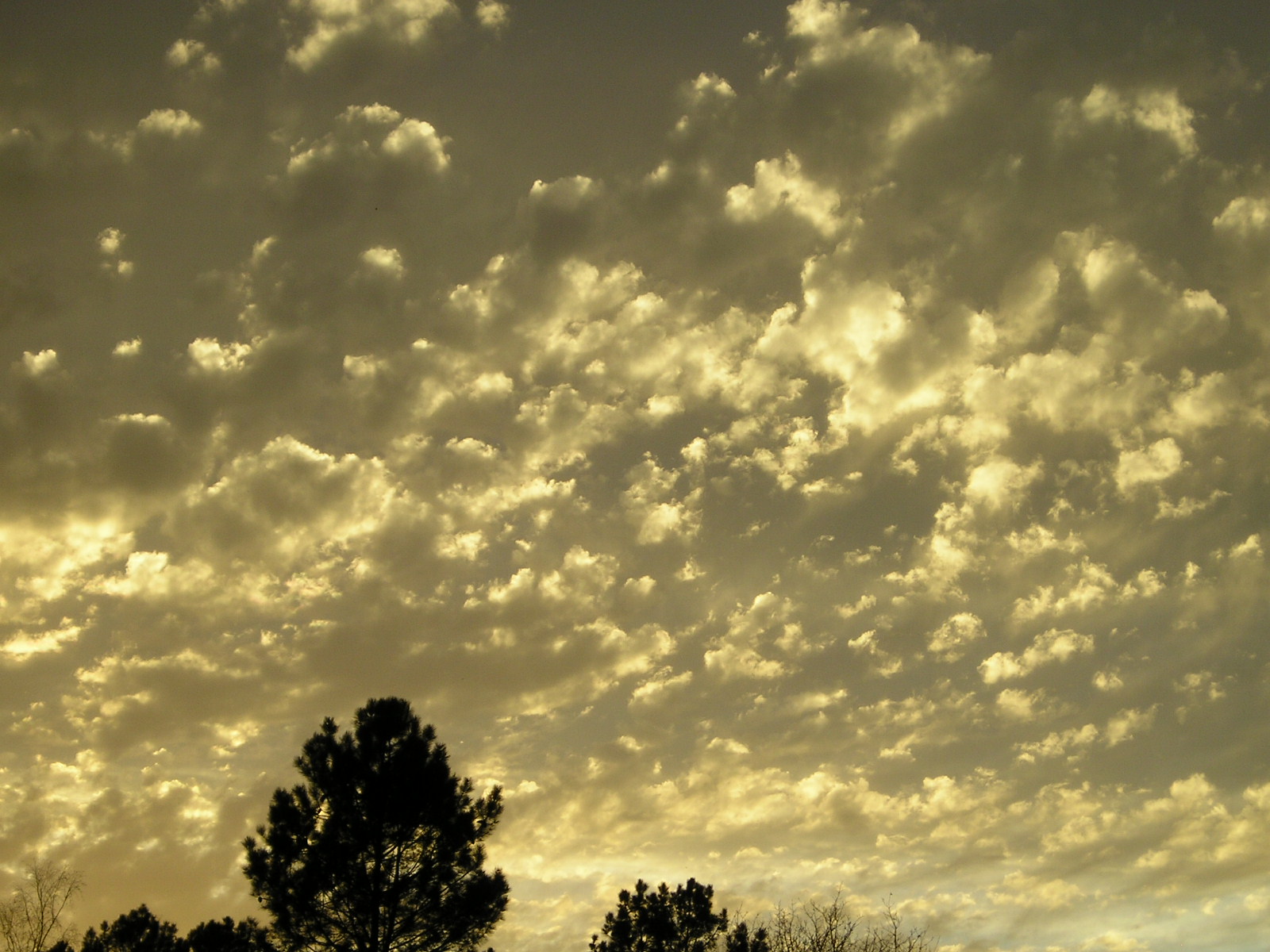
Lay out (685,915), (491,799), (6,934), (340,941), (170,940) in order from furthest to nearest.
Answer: (685,915)
(170,940)
(6,934)
(491,799)
(340,941)

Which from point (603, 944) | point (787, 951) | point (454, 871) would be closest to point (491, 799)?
point (454, 871)

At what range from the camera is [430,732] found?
849 inches

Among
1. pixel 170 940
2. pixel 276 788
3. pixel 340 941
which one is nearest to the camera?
pixel 340 941

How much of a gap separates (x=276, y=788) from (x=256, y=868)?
195 centimetres

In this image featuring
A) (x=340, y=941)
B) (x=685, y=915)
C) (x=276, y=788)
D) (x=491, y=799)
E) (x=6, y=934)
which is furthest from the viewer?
(x=685, y=915)

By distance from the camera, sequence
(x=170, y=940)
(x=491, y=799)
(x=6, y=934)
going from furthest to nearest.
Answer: (x=170, y=940) < (x=6, y=934) < (x=491, y=799)

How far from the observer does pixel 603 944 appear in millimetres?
32750

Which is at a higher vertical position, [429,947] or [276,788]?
[276,788]

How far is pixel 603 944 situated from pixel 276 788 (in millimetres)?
18594

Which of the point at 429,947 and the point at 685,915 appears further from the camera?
the point at 685,915

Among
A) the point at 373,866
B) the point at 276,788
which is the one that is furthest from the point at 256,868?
the point at 373,866

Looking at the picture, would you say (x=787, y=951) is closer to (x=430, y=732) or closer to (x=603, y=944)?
(x=603, y=944)

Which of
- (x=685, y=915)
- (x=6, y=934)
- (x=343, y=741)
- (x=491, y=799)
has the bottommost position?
(x=685, y=915)

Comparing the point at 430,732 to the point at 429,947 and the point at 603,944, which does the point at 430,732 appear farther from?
the point at 603,944
